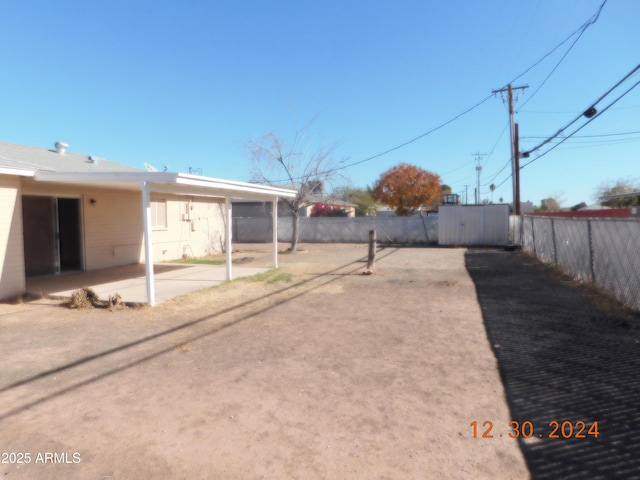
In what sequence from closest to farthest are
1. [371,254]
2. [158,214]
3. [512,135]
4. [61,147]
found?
[371,254] < [61,147] < [158,214] < [512,135]

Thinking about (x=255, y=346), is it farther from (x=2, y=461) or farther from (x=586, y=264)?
(x=586, y=264)

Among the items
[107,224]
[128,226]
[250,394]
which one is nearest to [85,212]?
[107,224]

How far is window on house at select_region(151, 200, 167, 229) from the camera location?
14849mm

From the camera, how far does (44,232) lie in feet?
36.0

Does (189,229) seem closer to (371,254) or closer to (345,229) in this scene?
(371,254)

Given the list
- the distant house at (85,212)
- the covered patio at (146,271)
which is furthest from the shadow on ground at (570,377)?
the distant house at (85,212)

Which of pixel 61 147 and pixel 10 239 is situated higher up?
pixel 61 147

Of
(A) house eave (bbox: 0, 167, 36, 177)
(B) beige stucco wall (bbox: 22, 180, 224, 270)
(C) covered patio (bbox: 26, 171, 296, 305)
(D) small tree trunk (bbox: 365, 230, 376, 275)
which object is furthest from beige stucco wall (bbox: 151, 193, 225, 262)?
(D) small tree trunk (bbox: 365, 230, 376, 275)

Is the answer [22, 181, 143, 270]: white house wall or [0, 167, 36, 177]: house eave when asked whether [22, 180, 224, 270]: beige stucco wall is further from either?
[0, 167, 36, 177]: house eave

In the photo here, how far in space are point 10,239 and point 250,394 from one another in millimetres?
7188

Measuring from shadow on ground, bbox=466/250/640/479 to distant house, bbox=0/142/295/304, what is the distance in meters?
6.12

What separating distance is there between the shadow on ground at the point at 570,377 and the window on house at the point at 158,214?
1141cm

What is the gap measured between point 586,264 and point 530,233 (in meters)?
7.70

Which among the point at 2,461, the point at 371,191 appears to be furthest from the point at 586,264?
the point at 371,191
